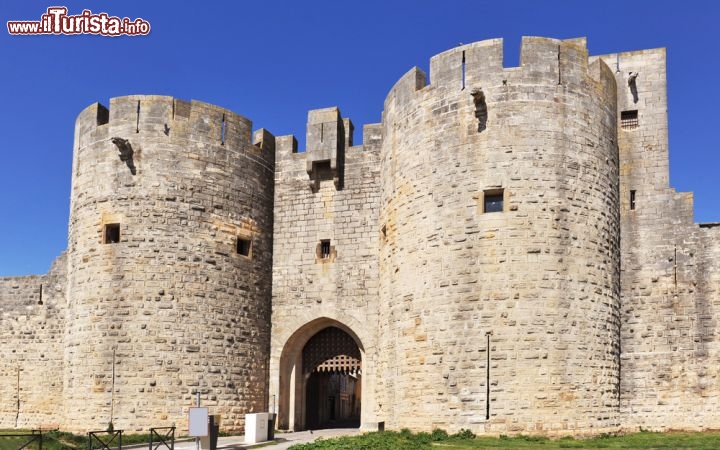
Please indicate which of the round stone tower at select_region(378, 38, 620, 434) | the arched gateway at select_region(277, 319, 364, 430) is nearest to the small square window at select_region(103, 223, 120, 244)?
the arched gateway at select_region(277, 319, 364, 430)

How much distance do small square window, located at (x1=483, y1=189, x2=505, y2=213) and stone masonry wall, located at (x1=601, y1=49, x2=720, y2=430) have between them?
3162mm

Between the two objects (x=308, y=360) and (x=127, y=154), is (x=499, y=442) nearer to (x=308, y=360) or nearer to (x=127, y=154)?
(x=308, y=360)

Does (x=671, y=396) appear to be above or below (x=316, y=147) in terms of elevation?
below

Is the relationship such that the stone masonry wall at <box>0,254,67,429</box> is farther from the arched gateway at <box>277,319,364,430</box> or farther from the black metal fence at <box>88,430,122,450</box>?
the arched gateway at <box>277,319,364,430</box>

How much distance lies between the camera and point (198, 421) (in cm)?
1311

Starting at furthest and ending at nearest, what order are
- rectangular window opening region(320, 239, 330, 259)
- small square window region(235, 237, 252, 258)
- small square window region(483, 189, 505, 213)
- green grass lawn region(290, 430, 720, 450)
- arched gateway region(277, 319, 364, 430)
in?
rectangular window opening region(320, 239, 330, 259), arched gateway region(277, 319, 364, 430), small square window region(235, 237, 252, 258), small square window region(483, 189, 505, 213), green grass lawn region(290, 430, 720, 450)

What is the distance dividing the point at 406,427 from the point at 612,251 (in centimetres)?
526

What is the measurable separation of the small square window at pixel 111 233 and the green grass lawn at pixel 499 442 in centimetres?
709

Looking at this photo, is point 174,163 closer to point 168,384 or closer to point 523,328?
point 168,384

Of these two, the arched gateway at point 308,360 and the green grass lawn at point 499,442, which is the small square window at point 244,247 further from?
the green grass lawn at point 499,442

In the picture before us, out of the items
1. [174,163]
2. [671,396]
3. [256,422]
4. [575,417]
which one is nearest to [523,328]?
[575,417]

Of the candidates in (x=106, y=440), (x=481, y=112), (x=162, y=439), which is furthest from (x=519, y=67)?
(x=106, y=440)

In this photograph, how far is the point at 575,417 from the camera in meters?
14.4

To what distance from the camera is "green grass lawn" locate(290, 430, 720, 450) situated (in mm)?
12837
